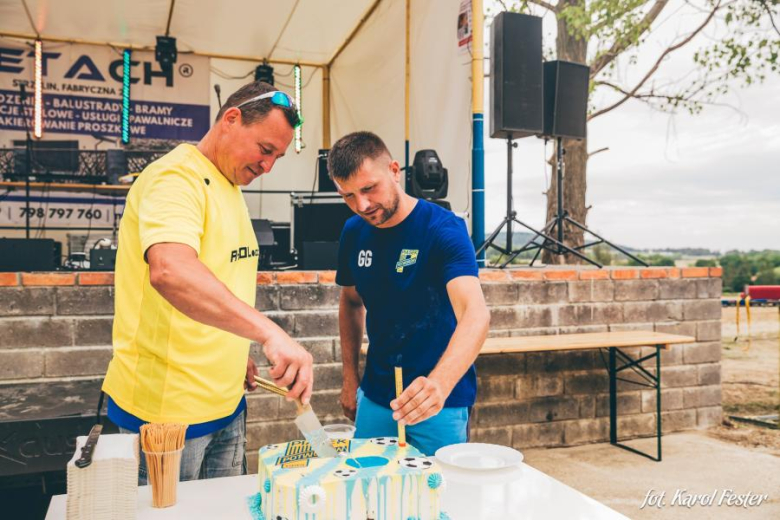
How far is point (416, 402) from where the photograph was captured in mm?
1379

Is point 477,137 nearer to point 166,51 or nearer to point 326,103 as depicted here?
point 326,103

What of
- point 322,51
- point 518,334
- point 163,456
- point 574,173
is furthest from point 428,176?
point 574,173

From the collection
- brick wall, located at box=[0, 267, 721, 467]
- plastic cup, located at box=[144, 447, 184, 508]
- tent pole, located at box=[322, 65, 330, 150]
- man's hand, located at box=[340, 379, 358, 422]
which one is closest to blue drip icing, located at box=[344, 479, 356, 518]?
plastic cup, located at box=[144, 447, 184, 508]

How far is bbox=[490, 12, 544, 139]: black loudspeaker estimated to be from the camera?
4516 millimetres

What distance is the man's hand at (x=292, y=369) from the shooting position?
1.18 metres

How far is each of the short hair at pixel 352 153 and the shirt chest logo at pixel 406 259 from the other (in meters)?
0.31

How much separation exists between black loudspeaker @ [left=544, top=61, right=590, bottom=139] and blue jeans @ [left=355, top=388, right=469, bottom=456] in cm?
363

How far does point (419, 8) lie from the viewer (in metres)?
5.50

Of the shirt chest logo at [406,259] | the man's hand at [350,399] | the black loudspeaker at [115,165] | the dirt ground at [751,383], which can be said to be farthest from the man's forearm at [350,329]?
the black loudspeaker at [115,165]

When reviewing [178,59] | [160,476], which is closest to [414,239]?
[160,476]

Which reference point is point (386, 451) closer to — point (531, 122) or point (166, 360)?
point (166, 360)

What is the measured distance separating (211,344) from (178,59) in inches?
291

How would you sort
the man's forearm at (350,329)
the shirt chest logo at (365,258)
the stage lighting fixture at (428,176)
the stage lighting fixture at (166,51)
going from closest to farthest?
the shirt chest logo at (365,258)
the man's forearm at (350,329)
the stage lighting fixture at (428,176)
the stage lighting fixture at (166,51)

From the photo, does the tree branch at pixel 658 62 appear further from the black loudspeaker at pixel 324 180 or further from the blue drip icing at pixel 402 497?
the blue drip icing at pixel 402 497
